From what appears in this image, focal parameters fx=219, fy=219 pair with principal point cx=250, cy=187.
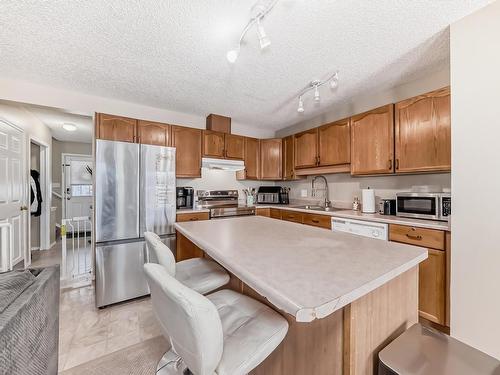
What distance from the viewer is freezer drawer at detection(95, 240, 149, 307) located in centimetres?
233

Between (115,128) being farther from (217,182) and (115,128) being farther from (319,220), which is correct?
(319,220)

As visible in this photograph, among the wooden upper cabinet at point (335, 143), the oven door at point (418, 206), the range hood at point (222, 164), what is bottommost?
the oven door at point (418, 206)

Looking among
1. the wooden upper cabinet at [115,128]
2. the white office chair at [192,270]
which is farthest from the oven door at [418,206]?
the wooden upper cabinet at [115,128]

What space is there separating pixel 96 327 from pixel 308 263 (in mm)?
2191

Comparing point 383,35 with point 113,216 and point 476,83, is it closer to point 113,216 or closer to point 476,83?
point 476,83

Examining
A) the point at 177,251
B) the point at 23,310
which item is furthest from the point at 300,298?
the point at 177,251

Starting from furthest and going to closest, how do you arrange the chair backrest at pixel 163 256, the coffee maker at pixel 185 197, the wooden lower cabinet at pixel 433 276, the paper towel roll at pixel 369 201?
the coffee maker at pixel 185 197 < the paper towel roll at pixel 369 201 < the wooden lower cabinet at pixel 433 276 < the chair backrest at pixel 163 256

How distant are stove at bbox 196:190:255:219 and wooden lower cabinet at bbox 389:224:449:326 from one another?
221 centimetres

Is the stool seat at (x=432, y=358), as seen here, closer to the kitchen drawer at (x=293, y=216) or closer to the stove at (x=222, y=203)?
the kitchen drawer at (x=293, y=216)

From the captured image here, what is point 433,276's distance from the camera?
73.9 inches

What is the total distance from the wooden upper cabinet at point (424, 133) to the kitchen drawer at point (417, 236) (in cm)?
64

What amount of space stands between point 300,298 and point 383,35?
6.84 ft

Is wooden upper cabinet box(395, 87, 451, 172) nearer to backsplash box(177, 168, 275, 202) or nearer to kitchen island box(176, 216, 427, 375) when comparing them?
kitchen island box(176, 216, 427, 375)

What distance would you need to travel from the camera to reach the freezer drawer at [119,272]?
233cm
